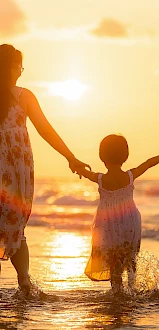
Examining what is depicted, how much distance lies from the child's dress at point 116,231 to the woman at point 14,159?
2.57 feet

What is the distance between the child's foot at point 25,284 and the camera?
19.4 ft

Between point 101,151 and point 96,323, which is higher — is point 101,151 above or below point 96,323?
above

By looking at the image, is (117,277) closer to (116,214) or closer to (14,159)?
(116,214)

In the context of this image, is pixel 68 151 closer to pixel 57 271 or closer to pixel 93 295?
pixel 93 295

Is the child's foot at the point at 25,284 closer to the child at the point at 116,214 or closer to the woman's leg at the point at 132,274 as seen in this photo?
the child at the point at 116,214

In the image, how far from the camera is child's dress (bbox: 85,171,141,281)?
6293 mm

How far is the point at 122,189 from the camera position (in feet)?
20.6

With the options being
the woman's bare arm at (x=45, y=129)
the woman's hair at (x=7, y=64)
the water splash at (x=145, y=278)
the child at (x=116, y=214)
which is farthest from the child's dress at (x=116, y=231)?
the woman's hair at (x=7, y=64)

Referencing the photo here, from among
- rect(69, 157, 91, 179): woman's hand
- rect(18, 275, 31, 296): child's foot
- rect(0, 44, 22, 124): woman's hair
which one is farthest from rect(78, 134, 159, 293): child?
rect(0, 44, 22, 124): woman's hair

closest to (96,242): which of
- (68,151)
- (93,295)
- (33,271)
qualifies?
(93,295)

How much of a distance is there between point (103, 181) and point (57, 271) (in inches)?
85.1

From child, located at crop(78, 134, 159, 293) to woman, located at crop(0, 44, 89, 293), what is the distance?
743 mm

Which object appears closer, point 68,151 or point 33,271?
point 68,151

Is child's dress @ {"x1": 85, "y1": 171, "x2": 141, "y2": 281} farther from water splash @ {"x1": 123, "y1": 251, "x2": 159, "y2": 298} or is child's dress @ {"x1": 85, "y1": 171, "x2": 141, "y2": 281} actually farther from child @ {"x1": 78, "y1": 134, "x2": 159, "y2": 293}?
water splash @ {"x1": 123, "y1": 251, "x2": 159, "y2": 298}
